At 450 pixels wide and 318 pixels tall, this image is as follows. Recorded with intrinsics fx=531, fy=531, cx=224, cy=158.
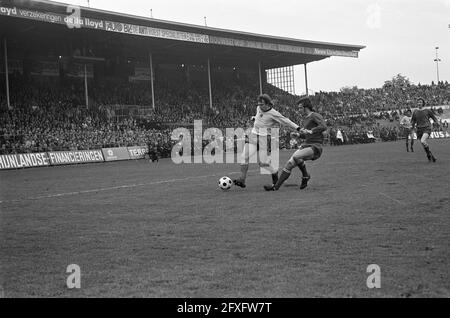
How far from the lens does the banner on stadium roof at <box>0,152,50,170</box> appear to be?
90.7ft

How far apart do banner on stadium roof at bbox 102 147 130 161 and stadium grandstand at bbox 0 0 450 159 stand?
56cm

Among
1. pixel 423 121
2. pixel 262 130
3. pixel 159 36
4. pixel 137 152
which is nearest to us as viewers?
pixel 262 130

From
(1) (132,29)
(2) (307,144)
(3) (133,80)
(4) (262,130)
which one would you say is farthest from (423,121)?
(3) (133,80)

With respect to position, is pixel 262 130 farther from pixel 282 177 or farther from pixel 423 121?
pixel 423 121

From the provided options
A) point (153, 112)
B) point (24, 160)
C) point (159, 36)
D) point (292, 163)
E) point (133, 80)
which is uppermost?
point (159, 36)

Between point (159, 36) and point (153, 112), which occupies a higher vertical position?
point (159, 36)

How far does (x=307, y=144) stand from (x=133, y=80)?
139 ft

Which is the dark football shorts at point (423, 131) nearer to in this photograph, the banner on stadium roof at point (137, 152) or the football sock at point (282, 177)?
the football sock at point (282, 177)

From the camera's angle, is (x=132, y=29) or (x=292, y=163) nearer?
(x=292, y=163)

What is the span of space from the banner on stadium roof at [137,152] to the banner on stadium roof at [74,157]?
2.60 meters

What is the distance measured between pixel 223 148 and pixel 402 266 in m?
33.6

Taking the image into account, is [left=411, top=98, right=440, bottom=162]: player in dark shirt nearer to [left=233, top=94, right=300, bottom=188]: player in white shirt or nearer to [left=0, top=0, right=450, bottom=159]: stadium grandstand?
[left=233, top=94, right=300, bottom=188]: player in white shirt

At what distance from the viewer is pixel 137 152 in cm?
Answer: 3638

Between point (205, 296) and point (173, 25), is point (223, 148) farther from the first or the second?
point (205, 296)
